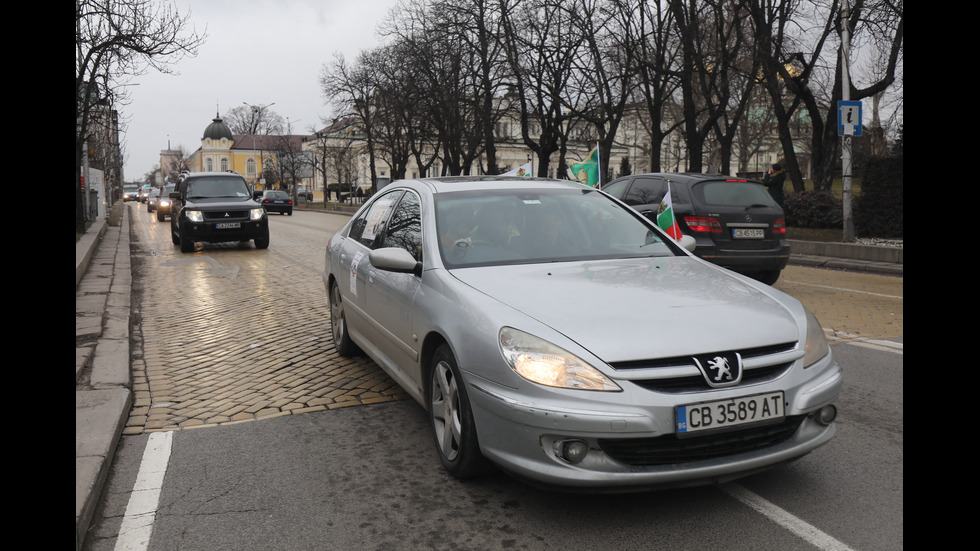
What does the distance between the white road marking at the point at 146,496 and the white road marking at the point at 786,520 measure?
2.47 m

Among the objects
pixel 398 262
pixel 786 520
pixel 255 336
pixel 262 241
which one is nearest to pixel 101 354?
pixel 255 336

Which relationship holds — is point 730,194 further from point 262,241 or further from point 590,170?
point 262,241

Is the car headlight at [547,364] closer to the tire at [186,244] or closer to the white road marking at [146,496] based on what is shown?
the white road marking at [146,496]

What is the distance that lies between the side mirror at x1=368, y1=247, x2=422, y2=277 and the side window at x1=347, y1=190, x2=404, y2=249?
1.06 meters

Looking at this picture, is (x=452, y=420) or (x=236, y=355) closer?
(x=452, y=420)

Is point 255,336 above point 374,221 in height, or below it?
below

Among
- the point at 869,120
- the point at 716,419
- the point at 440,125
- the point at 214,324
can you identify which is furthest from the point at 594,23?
the point at 869,120

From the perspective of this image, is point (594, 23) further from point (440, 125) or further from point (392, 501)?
point (392, 501)

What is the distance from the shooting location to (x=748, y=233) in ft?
33.3

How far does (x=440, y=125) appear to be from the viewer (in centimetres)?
4000

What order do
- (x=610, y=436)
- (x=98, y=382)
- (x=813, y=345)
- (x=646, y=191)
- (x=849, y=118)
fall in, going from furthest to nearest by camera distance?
(x=849, y=118)
(x=646, y=191)
(x=98, y=382)
(x=813, y=345)
(x=610, y=436)

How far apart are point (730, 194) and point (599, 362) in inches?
314

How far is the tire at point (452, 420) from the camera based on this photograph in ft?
11.4

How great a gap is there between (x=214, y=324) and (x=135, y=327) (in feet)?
2.60
